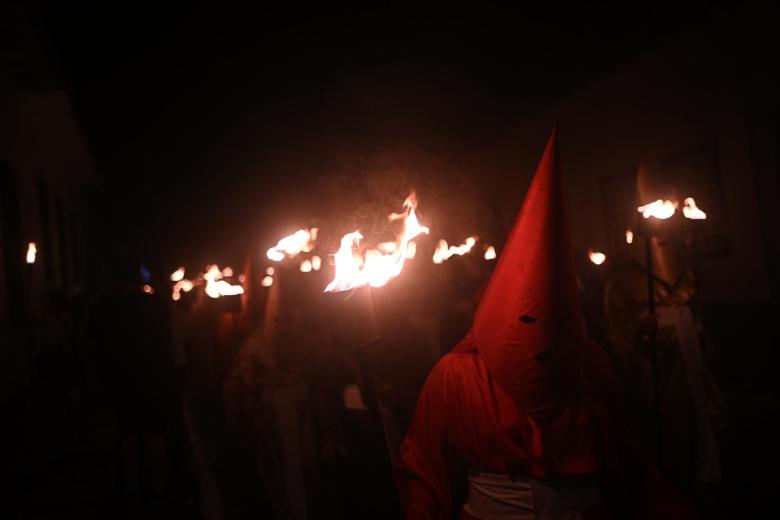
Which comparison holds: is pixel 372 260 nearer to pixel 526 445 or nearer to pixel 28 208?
pixel 526 445

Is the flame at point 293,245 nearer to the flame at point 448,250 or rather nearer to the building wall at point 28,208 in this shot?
the flame at point 448,250

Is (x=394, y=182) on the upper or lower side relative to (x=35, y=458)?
upper

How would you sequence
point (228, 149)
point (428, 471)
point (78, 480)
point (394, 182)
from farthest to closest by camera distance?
1. point (228, 149)
2. point (78, 480)
3. point (394, 182)
4. point (428, 471)

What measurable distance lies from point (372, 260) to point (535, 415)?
1.33 metres

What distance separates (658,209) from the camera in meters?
5.41

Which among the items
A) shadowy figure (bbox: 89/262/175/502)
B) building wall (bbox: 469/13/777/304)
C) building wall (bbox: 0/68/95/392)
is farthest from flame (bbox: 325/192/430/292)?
building wall (bbox: 469/13/777/304)

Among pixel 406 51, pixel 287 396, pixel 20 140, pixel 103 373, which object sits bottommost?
pixel 287 396

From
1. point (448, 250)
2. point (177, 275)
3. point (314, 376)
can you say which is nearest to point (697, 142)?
point (448, 250)

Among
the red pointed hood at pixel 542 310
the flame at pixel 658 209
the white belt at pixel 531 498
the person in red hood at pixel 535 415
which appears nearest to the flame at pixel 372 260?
the person in red hood at pixel 535 415

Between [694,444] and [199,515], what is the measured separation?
5031mm

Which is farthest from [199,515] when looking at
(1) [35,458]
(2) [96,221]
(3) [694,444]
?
(2) [96,221]

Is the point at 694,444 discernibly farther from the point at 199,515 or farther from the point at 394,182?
the point at 199,515

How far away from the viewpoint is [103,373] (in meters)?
6.21

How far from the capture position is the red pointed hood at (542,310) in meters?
2.45
